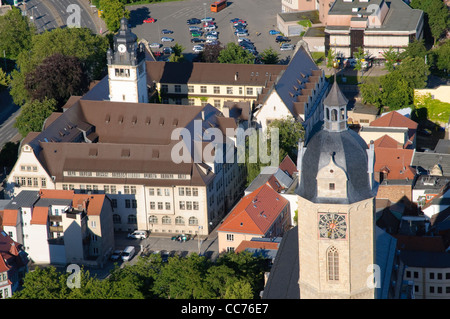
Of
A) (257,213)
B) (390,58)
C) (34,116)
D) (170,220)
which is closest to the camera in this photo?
(257,213)

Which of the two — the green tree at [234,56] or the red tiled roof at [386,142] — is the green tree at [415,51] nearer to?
the green tree at [234,56]

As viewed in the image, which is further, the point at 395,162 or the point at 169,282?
the point at 395,162

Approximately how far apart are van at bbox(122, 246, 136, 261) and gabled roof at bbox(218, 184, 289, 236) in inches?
463

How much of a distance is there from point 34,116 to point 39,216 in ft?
125

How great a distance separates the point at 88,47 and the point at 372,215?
107 meters

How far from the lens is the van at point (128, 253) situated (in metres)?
125

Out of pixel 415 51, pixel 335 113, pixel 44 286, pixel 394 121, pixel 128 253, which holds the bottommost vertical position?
pixel 128 253

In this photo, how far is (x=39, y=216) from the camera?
12362cm

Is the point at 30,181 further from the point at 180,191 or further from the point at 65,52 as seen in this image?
the point at 65,52

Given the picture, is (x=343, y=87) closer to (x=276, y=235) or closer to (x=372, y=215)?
(x=276, y=235)

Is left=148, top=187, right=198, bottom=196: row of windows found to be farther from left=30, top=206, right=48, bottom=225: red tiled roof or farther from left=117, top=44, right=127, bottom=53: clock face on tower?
left=117, top=44, right=127, bottom=53: clock face on tower

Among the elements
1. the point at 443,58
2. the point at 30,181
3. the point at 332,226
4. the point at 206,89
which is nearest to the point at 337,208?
the point at 332,226

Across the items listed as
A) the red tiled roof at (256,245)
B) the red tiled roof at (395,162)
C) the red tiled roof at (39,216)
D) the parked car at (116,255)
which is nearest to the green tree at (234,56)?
the red tiled roof at (395,162)

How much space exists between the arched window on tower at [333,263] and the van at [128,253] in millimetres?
43339
